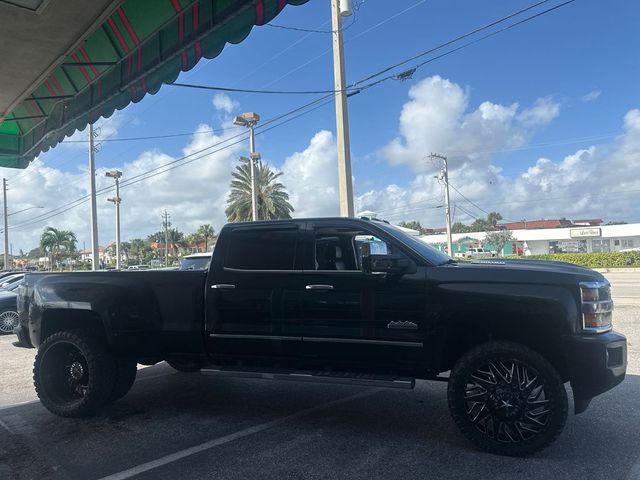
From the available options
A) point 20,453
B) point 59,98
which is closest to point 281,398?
point 20,453

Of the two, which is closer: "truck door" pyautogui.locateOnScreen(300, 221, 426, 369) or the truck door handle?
"truck door" pyautogui.locateOnScreen(300, 221, 426, 369)

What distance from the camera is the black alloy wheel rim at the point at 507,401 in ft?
13.4

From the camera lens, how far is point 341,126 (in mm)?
12617

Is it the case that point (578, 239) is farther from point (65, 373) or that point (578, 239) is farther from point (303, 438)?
point (65, 373)

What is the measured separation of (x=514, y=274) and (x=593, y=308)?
2.16 feet

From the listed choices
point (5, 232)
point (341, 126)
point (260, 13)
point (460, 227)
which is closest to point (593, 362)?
point (260, 13)

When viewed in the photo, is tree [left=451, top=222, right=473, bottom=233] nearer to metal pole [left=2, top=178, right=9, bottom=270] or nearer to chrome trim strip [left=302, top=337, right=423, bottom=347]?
metal pole [left=2, top=178, right=9, bottom=270]

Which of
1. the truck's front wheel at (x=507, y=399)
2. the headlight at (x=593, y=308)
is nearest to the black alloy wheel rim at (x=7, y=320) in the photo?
the truck's front wheel at (x=507, y=399)

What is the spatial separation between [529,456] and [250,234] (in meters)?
3.36

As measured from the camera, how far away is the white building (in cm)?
6350

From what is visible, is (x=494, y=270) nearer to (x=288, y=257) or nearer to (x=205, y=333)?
(x=288, y=257)

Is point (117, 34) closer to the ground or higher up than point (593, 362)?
higher up

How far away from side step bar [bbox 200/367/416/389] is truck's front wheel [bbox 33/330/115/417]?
48.7 inches

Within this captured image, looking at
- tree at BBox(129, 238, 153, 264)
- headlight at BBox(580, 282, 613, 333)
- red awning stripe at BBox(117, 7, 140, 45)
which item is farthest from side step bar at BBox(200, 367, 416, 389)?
tree at BBox(129, 238, 153, 264)
